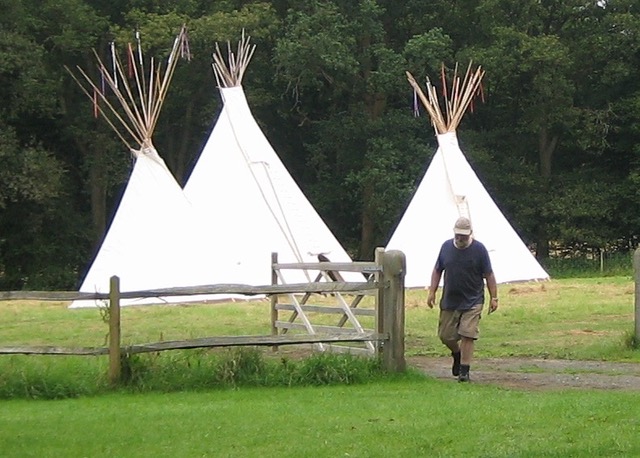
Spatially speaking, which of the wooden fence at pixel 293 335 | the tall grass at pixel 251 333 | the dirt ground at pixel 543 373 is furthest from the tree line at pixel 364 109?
the wooden fence at pixel 293 335

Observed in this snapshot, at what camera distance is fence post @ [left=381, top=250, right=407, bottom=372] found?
10.3m

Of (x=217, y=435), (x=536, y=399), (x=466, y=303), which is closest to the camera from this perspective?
(x=217, y=435)

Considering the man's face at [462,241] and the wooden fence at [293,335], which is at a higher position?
the man's face at [462,241]

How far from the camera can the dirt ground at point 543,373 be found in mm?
10109

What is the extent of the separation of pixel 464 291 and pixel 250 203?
50.6 ft

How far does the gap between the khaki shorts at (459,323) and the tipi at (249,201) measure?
13.8 m

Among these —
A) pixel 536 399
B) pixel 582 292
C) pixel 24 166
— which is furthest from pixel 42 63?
pixel 536 399

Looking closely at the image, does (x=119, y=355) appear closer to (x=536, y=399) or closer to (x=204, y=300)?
(x=536, y=399)

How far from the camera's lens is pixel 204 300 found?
22.8m

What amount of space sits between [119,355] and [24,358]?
3.35 feet

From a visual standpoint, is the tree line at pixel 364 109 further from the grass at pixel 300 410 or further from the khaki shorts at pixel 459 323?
the khaki shorts at pixel 459 323

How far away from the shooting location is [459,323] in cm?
1034

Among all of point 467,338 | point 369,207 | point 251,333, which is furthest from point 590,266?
point 467,338

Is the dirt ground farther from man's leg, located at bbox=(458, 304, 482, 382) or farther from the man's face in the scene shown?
the man's face
